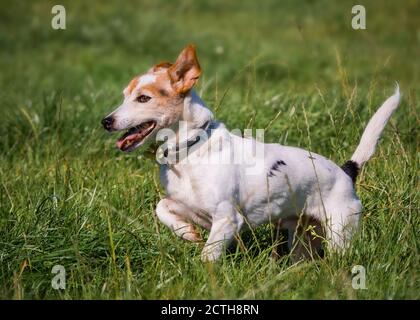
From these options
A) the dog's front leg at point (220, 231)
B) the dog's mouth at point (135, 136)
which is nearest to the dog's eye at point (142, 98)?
the dog's mouth at point (135, 136)

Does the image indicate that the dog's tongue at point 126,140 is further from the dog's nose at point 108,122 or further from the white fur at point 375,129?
the white fur at point 375,129

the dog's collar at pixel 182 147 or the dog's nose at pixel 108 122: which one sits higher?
the dog's nose at pixel 108 122

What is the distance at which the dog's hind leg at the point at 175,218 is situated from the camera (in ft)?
14.3

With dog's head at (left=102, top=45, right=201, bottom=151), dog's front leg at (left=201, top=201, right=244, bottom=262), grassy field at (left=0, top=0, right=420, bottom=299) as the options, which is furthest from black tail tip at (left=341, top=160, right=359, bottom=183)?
dog's head at (left=102, top=45, right=201, bottom=151)

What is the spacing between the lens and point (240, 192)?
4.31 meters

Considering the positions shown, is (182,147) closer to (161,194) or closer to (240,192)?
(240,192)

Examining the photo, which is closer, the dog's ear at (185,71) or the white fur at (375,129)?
the dog's ear at (185,71)

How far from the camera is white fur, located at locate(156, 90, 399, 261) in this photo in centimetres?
421

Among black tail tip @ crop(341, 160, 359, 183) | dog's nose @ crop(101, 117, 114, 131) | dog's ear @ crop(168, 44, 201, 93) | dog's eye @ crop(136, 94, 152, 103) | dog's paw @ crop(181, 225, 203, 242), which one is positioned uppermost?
dog's ear @ crop(168, 44, 201, 93)

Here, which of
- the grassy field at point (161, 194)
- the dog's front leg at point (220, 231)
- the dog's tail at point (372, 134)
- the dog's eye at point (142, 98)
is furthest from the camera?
the dog's tail at point (372, 134)

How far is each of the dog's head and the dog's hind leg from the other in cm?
39

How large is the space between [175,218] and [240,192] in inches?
15.8

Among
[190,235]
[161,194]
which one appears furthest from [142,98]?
[161,194]

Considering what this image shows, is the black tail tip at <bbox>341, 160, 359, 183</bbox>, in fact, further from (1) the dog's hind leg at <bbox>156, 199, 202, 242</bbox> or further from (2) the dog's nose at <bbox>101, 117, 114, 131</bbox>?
(2) the dog's nose at <bbox>101, 117, 114, 131</bbox>
